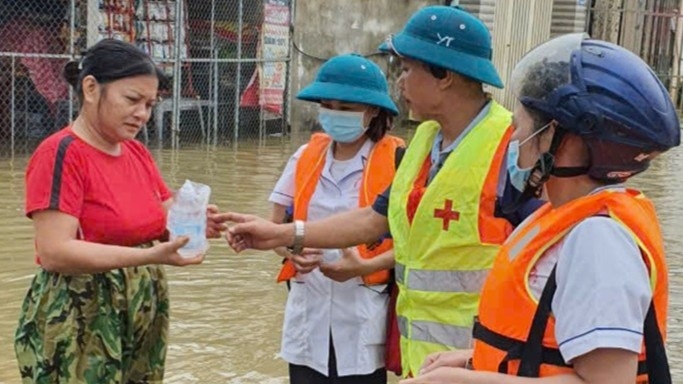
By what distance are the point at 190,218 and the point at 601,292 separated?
1.66 m

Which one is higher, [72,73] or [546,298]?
[72,73]

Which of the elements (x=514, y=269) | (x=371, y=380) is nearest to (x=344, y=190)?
(x=371, y=380)

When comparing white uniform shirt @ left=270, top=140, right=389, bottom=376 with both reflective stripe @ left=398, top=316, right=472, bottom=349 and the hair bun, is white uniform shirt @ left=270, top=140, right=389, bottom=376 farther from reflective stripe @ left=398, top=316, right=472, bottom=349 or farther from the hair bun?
the hair bun

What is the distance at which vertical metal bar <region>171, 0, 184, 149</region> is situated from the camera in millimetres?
13703

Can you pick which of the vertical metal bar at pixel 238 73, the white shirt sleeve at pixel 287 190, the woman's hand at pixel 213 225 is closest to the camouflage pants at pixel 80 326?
the woman's hand at pixel 213 225

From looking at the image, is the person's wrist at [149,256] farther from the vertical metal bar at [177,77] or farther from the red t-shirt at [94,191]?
the vertical metal bar at [177,77]

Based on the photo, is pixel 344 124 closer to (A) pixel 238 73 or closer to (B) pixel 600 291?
(B) pixel 600 291

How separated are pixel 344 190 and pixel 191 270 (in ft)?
14.4

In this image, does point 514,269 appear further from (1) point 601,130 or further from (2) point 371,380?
(2) point 371,380

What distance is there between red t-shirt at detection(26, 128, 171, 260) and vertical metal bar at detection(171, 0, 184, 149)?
1036cm

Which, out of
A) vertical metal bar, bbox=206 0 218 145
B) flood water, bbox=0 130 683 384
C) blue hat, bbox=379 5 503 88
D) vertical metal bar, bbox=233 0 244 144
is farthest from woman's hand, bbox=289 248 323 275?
vertical metal bar, bbox=233 0 244 144

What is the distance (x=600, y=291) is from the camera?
1979 millimetres

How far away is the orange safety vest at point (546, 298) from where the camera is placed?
209 cm

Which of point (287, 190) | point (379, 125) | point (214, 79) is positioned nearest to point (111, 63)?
point (287, 190)
